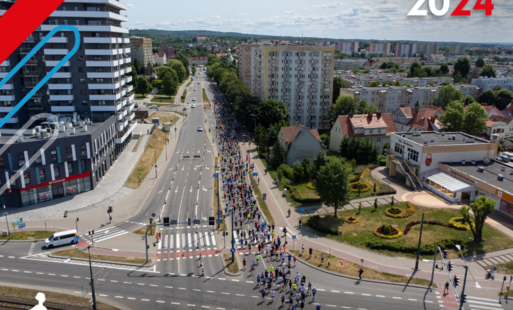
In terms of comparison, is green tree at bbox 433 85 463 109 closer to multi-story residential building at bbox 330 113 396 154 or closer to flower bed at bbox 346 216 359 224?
multi-story residential building at bbox 330 113 396 154

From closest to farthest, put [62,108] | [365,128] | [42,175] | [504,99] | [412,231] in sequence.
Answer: [412,231] → [42,175] → [62,108] → [365,128] → [504,99]

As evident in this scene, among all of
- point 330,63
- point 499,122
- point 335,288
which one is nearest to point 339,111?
point 330,63

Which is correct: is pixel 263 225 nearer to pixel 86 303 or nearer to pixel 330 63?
pixel 86 303

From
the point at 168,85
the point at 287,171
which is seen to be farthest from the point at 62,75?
the point at 168,85

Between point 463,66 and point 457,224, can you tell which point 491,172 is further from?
point 463,66

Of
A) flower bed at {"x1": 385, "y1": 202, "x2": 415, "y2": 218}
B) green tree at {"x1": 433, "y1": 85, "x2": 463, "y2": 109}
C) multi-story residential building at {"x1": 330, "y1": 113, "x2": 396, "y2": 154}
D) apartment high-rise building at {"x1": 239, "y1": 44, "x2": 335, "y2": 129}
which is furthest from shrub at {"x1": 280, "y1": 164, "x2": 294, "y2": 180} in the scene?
green tree at {"x1": 433, "y1": 85, "x2": 463, "y2": 109}

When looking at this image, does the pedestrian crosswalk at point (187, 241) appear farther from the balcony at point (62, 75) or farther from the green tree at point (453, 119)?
the green tree at point (453, 119)
